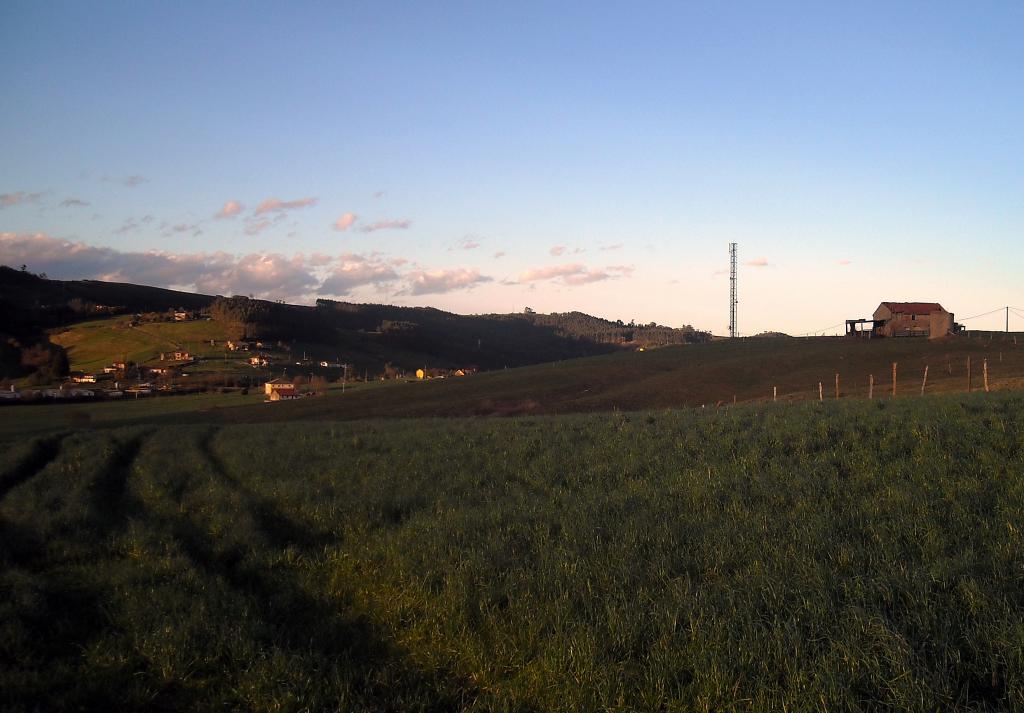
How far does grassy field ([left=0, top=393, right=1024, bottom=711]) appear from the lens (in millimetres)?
5562

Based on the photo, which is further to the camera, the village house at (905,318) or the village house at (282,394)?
the village house at (905,318)

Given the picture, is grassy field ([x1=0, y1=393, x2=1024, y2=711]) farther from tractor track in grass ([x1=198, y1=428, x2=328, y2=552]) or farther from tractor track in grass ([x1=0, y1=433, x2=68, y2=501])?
tractor track in grass ([x1=0, y1=433, x2=68, y2=501])

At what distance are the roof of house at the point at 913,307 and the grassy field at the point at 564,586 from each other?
92.1 meters

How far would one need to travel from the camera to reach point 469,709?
5789mm

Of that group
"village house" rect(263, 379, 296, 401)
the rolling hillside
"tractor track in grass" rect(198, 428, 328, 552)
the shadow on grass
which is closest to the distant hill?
"village house" rect(263, 379, 296, 401)

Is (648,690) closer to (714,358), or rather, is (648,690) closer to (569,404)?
(569,404)

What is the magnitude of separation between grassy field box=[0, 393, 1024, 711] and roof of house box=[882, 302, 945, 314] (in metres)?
92.1

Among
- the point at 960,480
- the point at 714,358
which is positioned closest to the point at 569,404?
the point at 714,358

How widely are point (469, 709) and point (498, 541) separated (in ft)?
11.4

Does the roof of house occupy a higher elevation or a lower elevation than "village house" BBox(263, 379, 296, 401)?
higher

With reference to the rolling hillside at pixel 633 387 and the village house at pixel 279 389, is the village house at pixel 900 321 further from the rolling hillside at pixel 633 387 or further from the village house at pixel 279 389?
the village house at pixel 279 389

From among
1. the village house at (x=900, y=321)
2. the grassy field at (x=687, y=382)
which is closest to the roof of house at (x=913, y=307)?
the village house at (x=900, y=321)

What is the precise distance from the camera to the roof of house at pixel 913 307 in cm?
9700

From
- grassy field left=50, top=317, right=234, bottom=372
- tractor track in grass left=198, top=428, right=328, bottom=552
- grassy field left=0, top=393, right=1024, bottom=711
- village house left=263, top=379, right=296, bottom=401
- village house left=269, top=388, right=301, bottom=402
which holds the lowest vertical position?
village house left=269, top=388, right=301, bottom=402
